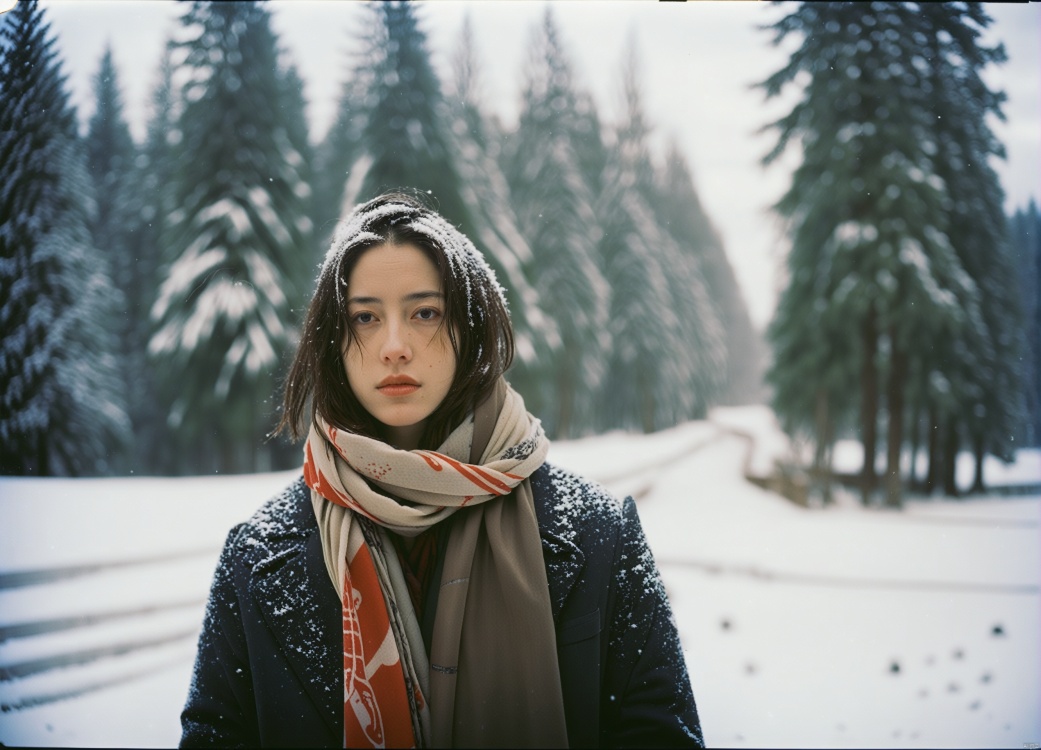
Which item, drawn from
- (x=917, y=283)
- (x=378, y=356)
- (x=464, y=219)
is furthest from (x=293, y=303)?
(x=917, y=283)

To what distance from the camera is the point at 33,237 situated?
319 cm

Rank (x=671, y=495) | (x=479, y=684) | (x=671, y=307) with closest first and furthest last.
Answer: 1. (x=479, y=684)
2. (x=671, y=495)
3. (x=671, y=307)

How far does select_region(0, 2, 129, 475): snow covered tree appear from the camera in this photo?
313 centimetres

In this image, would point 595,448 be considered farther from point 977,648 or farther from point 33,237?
point 33,237

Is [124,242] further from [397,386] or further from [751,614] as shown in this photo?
[751,614]

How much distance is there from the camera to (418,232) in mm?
1589

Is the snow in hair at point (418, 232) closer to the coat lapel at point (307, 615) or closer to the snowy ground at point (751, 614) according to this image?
the coat lapel at point (307, 615)

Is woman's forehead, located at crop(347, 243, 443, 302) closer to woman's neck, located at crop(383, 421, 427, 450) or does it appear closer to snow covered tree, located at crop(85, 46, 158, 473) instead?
woman's neck, located at crop(383, 421, 427, 450)

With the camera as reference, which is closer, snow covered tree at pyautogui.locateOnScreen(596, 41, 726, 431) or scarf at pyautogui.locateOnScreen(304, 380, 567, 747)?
scarf at pyautogui.locateOnScreen(304, 380, 567, 747)

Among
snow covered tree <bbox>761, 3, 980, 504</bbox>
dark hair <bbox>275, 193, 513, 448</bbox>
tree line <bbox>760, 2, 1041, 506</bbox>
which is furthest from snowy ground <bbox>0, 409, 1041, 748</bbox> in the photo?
dark hair <bbox>275, 193, 513, 448</bbox>

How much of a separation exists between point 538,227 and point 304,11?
1558 mm

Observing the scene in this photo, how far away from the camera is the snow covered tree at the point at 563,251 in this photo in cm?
357

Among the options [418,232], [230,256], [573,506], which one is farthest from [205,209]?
[573,506]

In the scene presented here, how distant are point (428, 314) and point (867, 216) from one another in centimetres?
282
